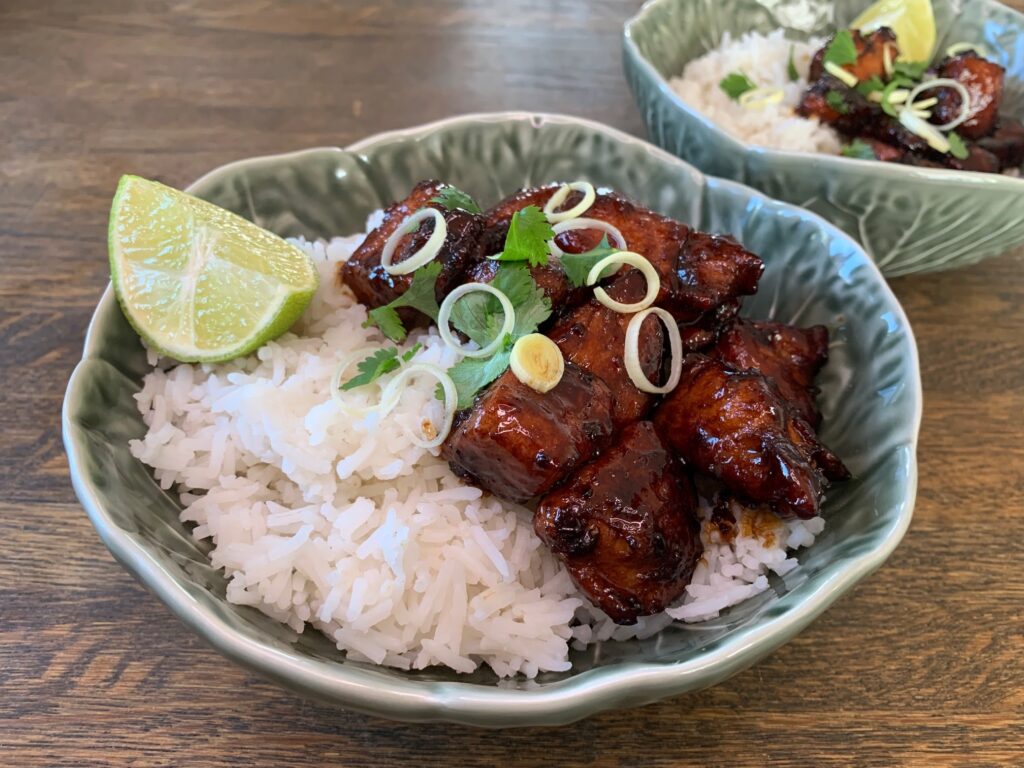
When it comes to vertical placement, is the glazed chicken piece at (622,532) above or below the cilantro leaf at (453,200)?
below

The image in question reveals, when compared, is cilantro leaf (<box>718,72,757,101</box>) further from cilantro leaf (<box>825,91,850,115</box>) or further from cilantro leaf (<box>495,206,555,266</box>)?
cilantro leaf (<box>495,206,555,266</box>)

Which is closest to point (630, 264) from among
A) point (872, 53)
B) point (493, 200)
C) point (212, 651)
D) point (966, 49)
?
point (493, 200)

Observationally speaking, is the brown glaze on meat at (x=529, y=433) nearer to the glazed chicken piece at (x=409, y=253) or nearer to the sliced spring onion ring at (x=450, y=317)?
the sliced spring onion ring at (x=450, y=317)

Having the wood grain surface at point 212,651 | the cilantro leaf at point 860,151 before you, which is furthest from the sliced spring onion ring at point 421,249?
the cilantro leaf at point 860,151

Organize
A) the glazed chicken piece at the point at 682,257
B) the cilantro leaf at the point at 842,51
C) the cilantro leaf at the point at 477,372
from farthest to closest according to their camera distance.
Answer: the cilantro leaf at the point at 842,51 < the glazed chicken piece at the point at 682,257 < the cilantro leaf at the point at 477,372

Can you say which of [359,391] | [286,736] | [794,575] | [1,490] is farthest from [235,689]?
[794,575]

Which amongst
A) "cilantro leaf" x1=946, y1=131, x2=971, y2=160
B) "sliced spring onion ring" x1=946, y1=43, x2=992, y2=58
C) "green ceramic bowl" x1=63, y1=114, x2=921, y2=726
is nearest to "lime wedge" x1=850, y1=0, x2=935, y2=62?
"sliced spring onion ring" x1=946, y1=43, x2=992, y2=58

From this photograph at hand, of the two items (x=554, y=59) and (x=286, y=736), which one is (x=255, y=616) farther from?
(x=554, y=59)
